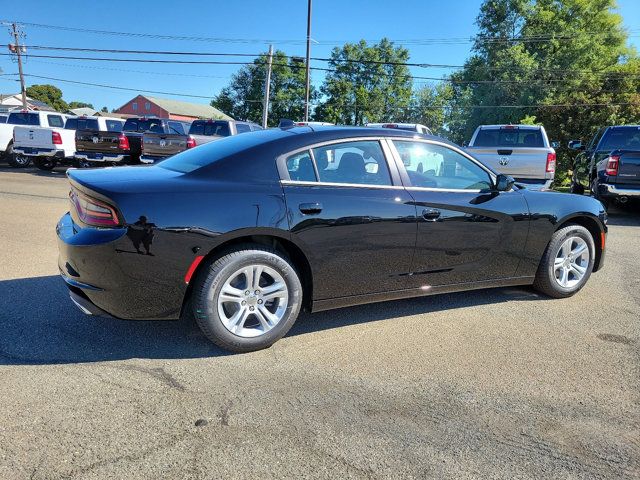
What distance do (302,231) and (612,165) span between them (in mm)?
8431

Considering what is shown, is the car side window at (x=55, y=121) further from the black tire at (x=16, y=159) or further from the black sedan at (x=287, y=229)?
the black sedan at (x=287, y=229)

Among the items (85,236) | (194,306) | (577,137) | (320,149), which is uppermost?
(577,137)

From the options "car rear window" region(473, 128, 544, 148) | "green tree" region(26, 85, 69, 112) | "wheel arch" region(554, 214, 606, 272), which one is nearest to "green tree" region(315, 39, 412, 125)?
"car rear window" region(473, 128, 544, 148)

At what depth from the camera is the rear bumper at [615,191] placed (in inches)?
370

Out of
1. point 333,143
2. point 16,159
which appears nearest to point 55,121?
point 16,159

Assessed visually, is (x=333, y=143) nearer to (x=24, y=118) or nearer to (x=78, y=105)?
(x=24, y=118)

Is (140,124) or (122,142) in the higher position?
(140,124)

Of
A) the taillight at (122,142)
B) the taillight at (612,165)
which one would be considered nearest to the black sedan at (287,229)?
the taillight at (612,165)

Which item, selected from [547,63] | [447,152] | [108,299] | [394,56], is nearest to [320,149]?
[447,152]

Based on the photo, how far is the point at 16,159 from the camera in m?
18.0

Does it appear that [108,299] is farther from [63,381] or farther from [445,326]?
[445,326]

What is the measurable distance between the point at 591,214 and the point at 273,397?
373cm

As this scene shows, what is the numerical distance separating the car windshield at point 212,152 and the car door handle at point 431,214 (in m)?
1.36

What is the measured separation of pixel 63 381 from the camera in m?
2.99
